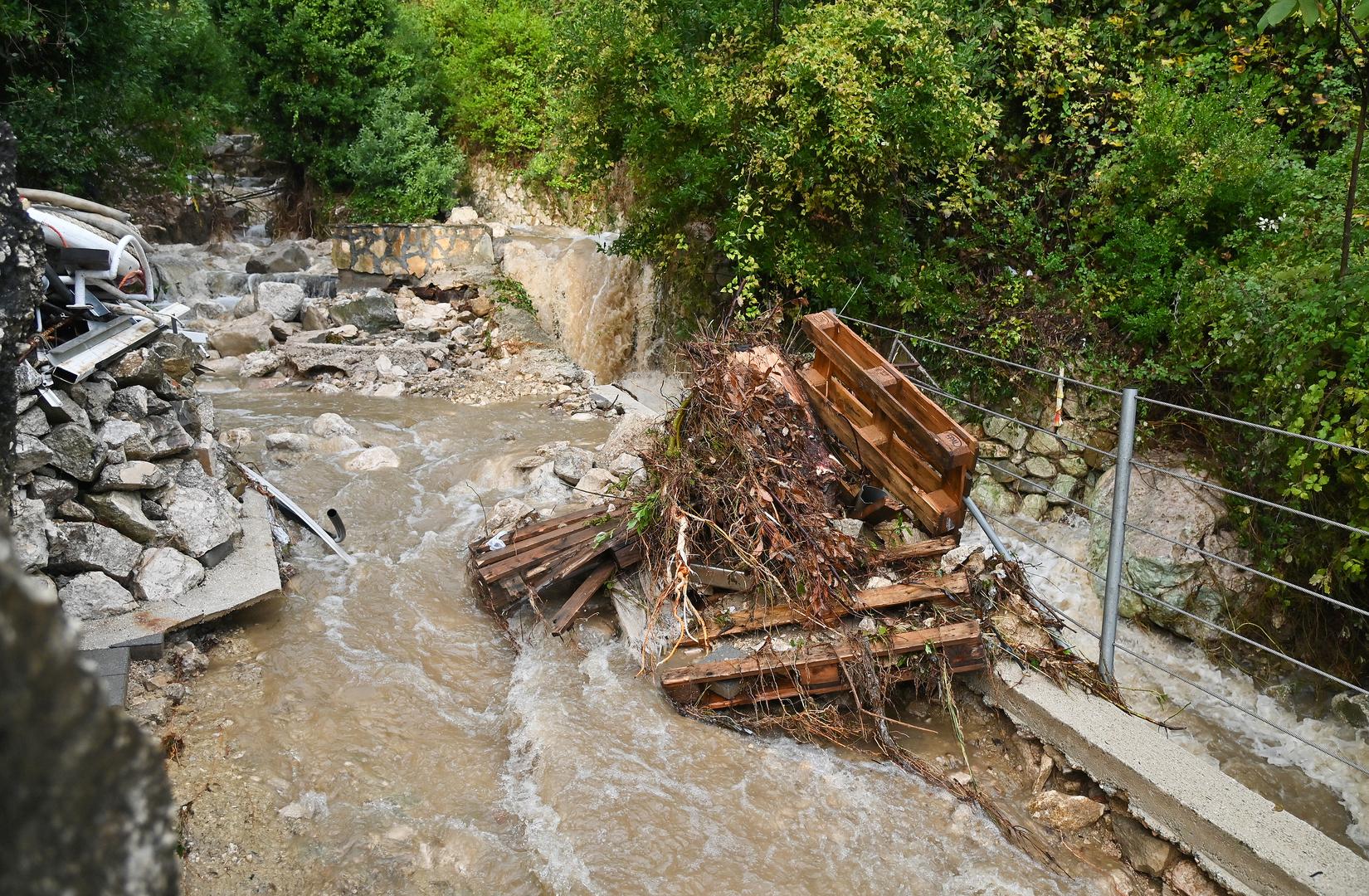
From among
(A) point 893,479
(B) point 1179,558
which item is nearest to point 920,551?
(A) point 893,479

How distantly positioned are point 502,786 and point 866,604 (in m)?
1.94

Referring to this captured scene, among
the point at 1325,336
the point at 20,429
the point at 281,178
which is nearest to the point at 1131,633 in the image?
the point at 1325,336

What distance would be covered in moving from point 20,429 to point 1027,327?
7.48 m

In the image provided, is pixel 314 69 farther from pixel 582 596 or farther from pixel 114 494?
pixel 582 596

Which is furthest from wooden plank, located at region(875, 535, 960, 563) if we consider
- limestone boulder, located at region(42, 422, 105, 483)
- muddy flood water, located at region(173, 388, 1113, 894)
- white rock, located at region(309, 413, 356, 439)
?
white rock, located at region(309, 413, 356, 439)

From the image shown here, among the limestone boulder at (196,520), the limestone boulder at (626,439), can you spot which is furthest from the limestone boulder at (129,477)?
the limestone boulder at (626,439)

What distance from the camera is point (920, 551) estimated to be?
4465mm

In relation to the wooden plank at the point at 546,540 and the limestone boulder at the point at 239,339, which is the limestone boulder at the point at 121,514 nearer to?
the wooden plank at the point at 546,540

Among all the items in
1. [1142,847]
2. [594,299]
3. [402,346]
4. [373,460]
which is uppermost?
[594,299]

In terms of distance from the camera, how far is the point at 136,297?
5.98 metres

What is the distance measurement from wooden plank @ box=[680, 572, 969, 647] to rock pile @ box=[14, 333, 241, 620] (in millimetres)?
2982

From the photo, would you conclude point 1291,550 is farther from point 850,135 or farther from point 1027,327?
point 850,135

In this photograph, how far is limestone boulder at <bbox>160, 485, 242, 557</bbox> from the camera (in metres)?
4.88

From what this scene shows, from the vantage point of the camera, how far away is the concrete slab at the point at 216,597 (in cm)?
421
